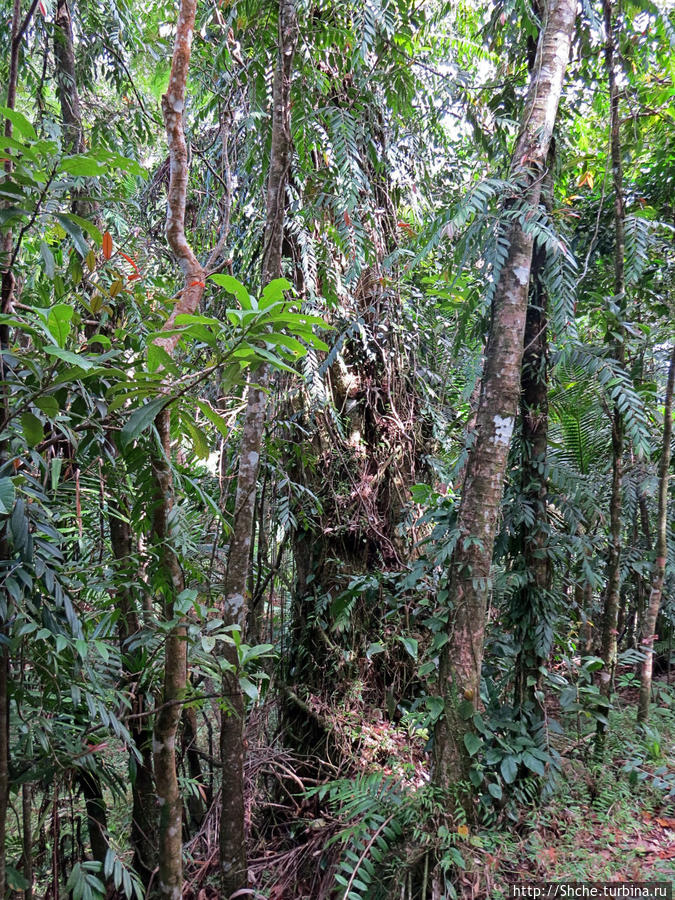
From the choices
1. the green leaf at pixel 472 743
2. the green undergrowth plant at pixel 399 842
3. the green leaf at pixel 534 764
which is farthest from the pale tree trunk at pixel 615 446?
the green undergrowth plant at pixel 399 842

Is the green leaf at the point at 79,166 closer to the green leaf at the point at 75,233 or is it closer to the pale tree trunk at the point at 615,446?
the green leaf at the point at 75,233

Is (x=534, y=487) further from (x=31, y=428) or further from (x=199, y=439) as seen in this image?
(x=31, y=428)

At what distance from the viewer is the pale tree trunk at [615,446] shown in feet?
8.63

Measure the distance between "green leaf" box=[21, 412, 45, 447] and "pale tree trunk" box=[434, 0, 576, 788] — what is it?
167 centimetres

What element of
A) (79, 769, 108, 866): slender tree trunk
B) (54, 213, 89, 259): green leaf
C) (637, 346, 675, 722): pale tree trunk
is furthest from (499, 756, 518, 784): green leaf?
(54, 213, 89, 259): green leaf

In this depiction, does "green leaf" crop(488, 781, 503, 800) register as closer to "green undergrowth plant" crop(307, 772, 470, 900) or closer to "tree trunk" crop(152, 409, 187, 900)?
"green undergrowth plant" crop(307, 772, 470, 900)

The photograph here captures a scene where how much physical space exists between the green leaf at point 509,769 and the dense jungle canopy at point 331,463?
1.8 inches

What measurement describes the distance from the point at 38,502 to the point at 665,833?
2716 millimetres

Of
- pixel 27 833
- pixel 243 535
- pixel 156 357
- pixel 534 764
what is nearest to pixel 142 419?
pixel 156 357

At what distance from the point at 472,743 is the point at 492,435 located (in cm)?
122

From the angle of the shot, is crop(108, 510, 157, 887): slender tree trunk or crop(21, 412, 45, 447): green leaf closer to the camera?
crop(21, 412, 45, 447): green leaf

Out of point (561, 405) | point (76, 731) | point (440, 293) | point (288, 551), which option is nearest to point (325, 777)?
point (288, 551)

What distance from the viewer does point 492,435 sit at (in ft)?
7.49

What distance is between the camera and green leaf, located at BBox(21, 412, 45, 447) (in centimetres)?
109
